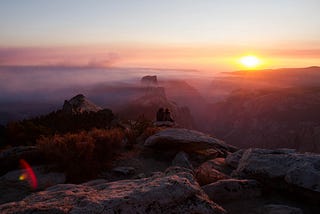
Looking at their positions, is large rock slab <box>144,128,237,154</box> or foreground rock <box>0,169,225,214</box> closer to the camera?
foreground rock <box>0,169,225,214</box>

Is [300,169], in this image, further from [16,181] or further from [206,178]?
[16,181]

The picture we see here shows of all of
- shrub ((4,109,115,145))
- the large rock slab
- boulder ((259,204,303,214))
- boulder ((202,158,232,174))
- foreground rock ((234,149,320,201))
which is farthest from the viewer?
shrub ((4,109,115,145))

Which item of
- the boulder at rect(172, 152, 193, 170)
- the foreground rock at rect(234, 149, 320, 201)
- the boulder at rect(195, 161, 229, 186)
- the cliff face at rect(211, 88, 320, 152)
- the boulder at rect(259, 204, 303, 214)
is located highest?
the foreground rock at rect(234, 149, 320, 201)

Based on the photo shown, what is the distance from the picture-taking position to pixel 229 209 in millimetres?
7773

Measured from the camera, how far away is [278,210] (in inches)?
291

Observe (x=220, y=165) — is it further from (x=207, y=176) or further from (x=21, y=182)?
(x=21, y=182)

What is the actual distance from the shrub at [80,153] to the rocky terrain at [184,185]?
403 millimetres

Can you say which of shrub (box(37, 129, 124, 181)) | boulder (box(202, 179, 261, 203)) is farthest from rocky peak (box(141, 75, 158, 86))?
boulder (box(202, 179, 261, 203))

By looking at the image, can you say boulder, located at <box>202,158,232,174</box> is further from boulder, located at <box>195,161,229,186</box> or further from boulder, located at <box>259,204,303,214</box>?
boulder, located at <box>259,204,303,214</box>

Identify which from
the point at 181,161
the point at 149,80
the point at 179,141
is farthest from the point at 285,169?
the point at 149,80

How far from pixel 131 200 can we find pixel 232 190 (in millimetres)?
3850

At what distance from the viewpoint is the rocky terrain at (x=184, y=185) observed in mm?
5484

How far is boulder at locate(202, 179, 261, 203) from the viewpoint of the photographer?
8.28 m

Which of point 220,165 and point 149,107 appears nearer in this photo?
point 220,165
